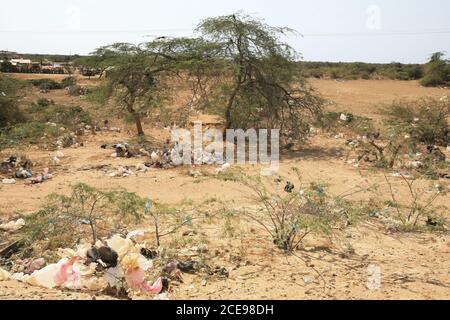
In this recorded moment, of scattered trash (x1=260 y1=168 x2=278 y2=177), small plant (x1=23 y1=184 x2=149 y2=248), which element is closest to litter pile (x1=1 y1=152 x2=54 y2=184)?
small plant (x1=23 y1=184 x2=149 y2=248)

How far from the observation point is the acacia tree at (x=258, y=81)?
355 inches

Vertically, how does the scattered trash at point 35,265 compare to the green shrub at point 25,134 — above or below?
below

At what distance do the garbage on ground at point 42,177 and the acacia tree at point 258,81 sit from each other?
13.1ft

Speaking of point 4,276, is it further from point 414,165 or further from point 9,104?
point 9,104

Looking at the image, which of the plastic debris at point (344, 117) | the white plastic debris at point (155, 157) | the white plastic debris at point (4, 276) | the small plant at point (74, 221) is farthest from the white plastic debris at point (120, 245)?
the plastic debris at point (344, 117)

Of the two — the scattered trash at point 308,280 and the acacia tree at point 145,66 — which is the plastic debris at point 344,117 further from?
the scattered trash at point 308,280

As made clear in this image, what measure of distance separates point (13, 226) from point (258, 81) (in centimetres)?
599

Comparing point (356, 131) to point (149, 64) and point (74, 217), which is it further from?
point (74, 217)

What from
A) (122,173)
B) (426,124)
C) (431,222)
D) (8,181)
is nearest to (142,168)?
(122,173)

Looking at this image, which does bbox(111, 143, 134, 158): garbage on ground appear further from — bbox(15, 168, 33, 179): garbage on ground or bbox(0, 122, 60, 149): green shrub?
bbox(0, 122, 60, 149): green shrub

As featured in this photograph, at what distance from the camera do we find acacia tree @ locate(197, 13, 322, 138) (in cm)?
902

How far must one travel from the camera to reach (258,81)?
9234 millimetres

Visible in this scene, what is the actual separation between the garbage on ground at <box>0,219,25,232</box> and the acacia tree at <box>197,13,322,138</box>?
18.3ft
